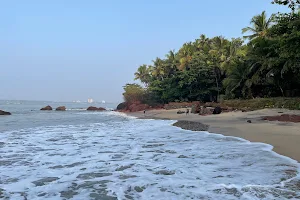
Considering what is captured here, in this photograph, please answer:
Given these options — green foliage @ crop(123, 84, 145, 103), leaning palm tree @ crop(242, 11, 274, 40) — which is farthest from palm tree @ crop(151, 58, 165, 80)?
leaning palm tree @ crop(242, 11, 274, 40)

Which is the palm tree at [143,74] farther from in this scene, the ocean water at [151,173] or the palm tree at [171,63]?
the ocean water at [151,173]

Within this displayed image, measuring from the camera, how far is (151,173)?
19.9 feet

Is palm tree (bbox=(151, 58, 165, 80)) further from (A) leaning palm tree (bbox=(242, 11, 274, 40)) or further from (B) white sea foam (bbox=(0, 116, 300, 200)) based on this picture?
(B) white sea foam (bbox=(0, 116, 300, 200))

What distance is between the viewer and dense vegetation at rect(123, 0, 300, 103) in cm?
1693

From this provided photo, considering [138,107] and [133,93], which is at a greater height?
[133,93]

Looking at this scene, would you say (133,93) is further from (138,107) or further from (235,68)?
(235,68)

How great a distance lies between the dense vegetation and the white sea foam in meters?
9.47

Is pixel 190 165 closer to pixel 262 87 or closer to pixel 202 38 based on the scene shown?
pixel 262 87

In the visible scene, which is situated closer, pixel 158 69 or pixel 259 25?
pixel 259 25

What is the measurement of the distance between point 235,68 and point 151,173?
2852 cm

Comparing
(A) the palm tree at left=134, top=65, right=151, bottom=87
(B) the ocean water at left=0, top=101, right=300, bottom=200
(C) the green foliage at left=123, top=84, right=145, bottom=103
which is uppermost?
(A) the palm tree at left=134, top=65, right=151, bottom=87

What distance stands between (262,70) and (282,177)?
24820 millimetres

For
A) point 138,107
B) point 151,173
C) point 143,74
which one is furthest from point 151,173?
point 143,74

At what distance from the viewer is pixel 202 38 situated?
169 feet
